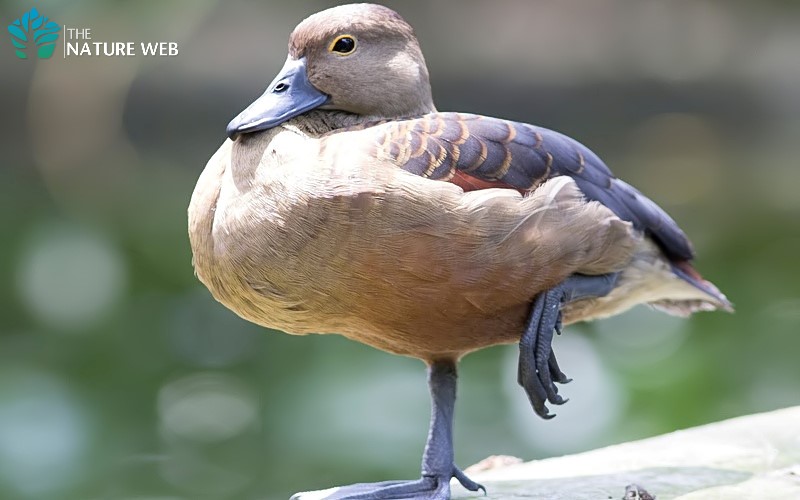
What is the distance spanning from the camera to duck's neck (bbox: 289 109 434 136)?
8.24ft

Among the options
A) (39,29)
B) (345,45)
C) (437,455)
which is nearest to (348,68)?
(345,45)

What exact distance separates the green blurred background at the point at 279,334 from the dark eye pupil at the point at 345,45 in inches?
92.2

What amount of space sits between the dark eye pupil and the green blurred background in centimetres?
234

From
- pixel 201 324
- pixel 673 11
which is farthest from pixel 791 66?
pixel 201 324

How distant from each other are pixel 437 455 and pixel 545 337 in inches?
17.3

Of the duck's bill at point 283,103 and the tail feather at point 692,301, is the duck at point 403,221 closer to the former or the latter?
the duck's bill at point 283,103

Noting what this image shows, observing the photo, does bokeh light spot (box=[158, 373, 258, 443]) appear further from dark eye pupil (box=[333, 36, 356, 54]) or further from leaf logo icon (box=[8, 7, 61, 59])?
dark eye pupil (box=[333, 36, 356, 54])

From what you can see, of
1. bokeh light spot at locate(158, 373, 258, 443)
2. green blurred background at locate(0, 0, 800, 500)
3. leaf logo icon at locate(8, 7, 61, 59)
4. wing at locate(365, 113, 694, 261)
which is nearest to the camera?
wing at locate(365, 113, 694, 261)

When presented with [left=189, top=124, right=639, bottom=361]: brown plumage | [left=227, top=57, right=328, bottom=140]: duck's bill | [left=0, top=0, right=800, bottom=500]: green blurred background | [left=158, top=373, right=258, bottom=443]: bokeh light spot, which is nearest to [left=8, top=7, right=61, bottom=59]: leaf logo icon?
[left=0, top=0, right=800, bottom=500]: green blurred background

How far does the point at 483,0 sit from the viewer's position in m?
10.8

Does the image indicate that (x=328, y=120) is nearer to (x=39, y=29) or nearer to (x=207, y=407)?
(x=207, y=407)

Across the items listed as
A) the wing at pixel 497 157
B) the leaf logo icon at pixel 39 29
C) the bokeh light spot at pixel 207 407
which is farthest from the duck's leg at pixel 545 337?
the leaf logo icon at pixel 39 29

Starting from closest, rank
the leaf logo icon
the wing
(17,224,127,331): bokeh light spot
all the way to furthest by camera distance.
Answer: the wing
the leaf logo icon
(17,224,127,331): bokeh light spot

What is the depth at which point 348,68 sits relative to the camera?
8.21ft
